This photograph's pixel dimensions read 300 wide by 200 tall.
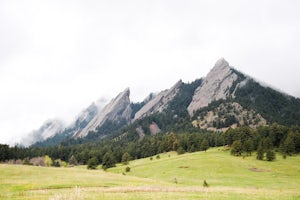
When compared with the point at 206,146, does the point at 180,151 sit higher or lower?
lower

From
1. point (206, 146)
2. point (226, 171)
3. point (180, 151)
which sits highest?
point (206, 146)

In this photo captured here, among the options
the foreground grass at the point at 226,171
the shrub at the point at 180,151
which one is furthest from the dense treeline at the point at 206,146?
the foreground grass at the point at 226,171

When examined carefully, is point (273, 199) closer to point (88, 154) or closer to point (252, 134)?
point (252, 134)

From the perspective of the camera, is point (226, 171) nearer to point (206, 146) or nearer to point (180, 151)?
point (206, 146)

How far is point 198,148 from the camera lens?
413 feet

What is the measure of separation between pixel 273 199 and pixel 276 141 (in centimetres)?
10073

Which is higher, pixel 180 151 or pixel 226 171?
pixel 180 151

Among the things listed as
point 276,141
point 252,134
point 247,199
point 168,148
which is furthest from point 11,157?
point 247,199

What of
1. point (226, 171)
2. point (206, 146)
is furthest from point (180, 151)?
point (226, 171)

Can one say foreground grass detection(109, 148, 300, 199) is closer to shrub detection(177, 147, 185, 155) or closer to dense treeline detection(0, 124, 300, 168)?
dense treeline detection(0, 124, 300, 168)

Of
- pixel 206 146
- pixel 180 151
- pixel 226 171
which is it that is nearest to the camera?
pixel 226 171

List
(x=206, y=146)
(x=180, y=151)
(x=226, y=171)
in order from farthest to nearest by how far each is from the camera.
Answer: (x=180, y=151) → (x=206, y=146) → (x=226, y=171)

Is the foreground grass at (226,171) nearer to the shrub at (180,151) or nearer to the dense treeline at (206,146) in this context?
the dense treeline at (206,146)

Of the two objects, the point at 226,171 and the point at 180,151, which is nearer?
the point at 226,171
